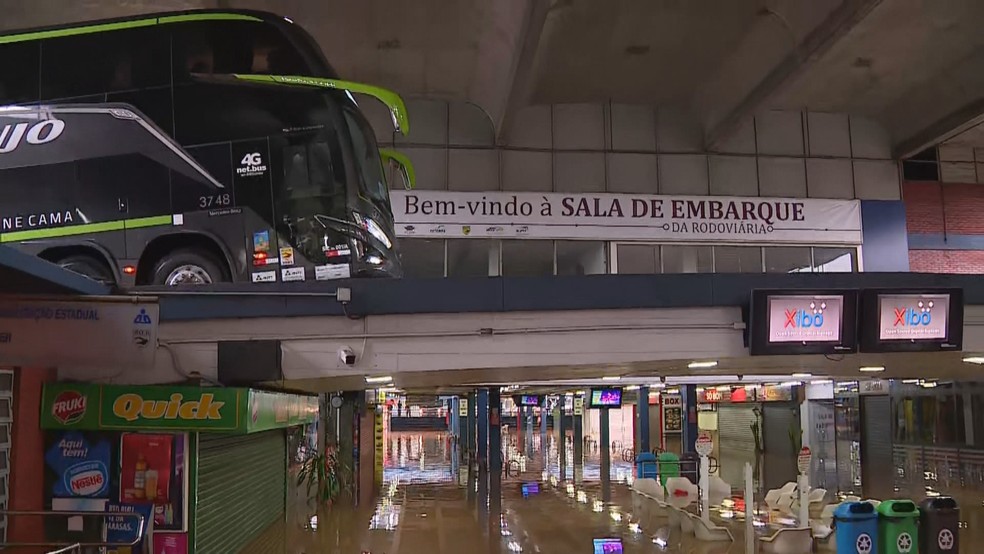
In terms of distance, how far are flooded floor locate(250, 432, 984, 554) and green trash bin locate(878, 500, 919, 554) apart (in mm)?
163

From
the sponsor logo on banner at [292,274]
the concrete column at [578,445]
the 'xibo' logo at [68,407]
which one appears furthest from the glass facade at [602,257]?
the 'xibo' logo at [68,407]

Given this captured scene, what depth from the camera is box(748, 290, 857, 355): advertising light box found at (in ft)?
28.5

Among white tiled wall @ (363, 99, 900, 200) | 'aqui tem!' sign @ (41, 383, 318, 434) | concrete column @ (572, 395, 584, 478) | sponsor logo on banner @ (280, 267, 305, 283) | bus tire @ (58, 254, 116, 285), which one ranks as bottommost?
concrete column @ (572, 395, 584, 478)

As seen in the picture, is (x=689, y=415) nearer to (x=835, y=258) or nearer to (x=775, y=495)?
(x=835, y=258)

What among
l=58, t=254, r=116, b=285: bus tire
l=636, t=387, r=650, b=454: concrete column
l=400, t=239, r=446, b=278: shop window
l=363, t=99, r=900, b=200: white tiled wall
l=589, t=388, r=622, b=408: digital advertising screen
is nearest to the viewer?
l=58, t=254, r=116, b=285: bus tire

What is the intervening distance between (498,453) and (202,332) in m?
17.9

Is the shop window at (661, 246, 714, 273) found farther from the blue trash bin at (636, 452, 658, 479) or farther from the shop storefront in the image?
the shop storefront

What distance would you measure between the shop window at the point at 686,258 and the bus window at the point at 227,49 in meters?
14.4

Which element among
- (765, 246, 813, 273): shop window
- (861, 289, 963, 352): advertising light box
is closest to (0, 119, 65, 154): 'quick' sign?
(861, 289, 963, 352): advertising light box

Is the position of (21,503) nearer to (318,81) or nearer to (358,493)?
(318,81)

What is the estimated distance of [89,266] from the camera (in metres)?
10.0

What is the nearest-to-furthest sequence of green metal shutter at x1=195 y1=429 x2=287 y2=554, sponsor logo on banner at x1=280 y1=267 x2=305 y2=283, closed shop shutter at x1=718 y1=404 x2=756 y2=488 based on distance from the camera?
green metal shutter at x1=195 y1=429 x2=287 y2=554 < sponsor logo on banner at x1=280 y1=267 x2=305 y2=283 < closed shop shutter at x1=718 y1=404 x2=756 y2=488

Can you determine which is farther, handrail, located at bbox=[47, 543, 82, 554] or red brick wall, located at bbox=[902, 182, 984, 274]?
red brick wall, located at bbox=[902, 182, 984, 274]

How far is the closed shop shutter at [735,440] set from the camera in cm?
3177
